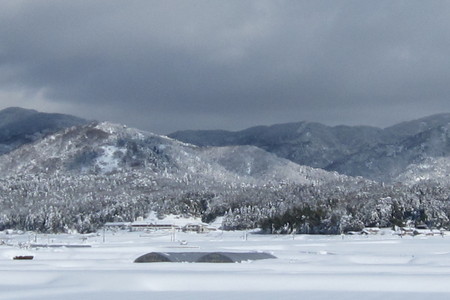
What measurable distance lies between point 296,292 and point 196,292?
6039 mm

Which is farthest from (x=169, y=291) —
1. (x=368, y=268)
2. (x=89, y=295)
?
(x=368, y=268)

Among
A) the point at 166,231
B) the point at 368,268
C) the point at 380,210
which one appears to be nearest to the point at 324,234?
the point at 380,210

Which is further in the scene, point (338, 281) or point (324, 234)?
point (324, 234)

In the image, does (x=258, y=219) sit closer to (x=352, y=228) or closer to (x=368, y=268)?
(x=352, y=228)

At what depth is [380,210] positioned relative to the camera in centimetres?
16662

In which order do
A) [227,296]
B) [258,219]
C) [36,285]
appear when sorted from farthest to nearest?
1. [258,219]
2. [36,285]
3. [227,296]

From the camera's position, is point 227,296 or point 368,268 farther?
point 368,268

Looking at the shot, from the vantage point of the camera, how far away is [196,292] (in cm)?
4609

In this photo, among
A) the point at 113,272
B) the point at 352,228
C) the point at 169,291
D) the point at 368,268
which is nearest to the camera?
the point at 169,291

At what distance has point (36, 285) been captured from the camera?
50406 mm

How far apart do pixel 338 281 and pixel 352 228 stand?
108754 millimetres

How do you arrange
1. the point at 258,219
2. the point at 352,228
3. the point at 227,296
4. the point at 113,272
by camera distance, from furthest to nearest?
the point at 258,219 < the point at 352,228 < the point at 113,272 < the point at 227,296

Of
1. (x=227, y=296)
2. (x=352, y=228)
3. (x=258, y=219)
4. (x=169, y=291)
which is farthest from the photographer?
(x=258, y=219)

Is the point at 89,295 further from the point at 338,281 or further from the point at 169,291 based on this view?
the point at 338,281
